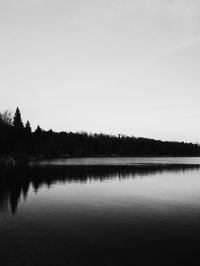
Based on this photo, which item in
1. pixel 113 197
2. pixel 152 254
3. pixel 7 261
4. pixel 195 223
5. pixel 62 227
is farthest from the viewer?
pixel 113 197

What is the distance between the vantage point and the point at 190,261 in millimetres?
16078

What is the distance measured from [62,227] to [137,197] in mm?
17301

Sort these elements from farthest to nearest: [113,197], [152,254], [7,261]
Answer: [113,197] < [152,254] < [7,261]

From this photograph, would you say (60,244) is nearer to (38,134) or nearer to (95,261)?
(95,261)

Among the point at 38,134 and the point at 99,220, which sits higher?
the point at 38,134

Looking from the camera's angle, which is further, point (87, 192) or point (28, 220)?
point (87, 192)

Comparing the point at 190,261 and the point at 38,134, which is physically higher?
the point at 38,134

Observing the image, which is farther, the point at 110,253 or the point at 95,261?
the point at 110,253

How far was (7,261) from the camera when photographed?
1569 cm

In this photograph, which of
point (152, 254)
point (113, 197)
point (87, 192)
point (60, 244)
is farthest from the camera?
point (87, 192)

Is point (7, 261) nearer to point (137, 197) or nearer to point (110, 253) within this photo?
point (110, 253)

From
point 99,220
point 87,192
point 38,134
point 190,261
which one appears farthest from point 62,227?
point 38,134

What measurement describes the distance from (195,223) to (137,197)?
46.2ft

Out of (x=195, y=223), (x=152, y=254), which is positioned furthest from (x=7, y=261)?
(x=195, y=223)
